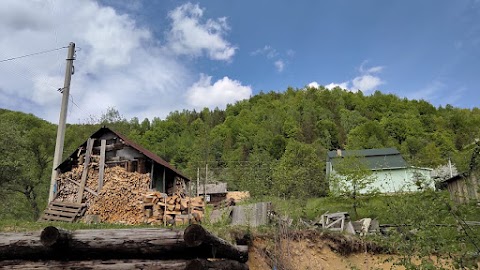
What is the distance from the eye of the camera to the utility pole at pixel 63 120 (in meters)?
15.2

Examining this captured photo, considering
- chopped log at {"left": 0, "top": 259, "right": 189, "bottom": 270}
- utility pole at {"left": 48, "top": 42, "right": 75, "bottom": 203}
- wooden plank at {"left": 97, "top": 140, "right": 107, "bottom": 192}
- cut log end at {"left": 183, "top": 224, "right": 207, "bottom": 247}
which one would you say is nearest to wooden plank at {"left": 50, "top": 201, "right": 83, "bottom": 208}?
utility pole at {"left": 48, "top": 42, "right": 75, "bottom": 203}

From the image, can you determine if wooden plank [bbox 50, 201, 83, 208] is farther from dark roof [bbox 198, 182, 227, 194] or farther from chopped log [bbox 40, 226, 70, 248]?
dark roof [bbox 198, 182, 227, 194]

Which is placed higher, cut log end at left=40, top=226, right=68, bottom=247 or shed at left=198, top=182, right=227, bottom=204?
shed at left=198, top=182, right=227, bottom=204

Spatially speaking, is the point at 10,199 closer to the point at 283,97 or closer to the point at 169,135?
the point at 169,135

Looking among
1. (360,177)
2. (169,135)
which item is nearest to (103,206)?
(360,177)

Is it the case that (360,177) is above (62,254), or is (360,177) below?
above

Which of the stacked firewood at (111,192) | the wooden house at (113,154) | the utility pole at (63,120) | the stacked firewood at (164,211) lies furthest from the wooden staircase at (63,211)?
the stacked firewood at (164,211)

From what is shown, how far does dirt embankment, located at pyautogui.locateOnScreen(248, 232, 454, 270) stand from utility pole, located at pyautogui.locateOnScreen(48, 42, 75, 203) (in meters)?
9.83

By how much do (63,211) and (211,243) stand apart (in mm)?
13402

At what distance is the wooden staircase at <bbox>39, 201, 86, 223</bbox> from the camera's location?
15383 mm

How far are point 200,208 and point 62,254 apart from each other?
14.9m

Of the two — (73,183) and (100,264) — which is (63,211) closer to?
(73,183)

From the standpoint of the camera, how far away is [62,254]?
459 centimetres

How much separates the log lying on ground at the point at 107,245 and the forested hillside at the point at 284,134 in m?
21.8
